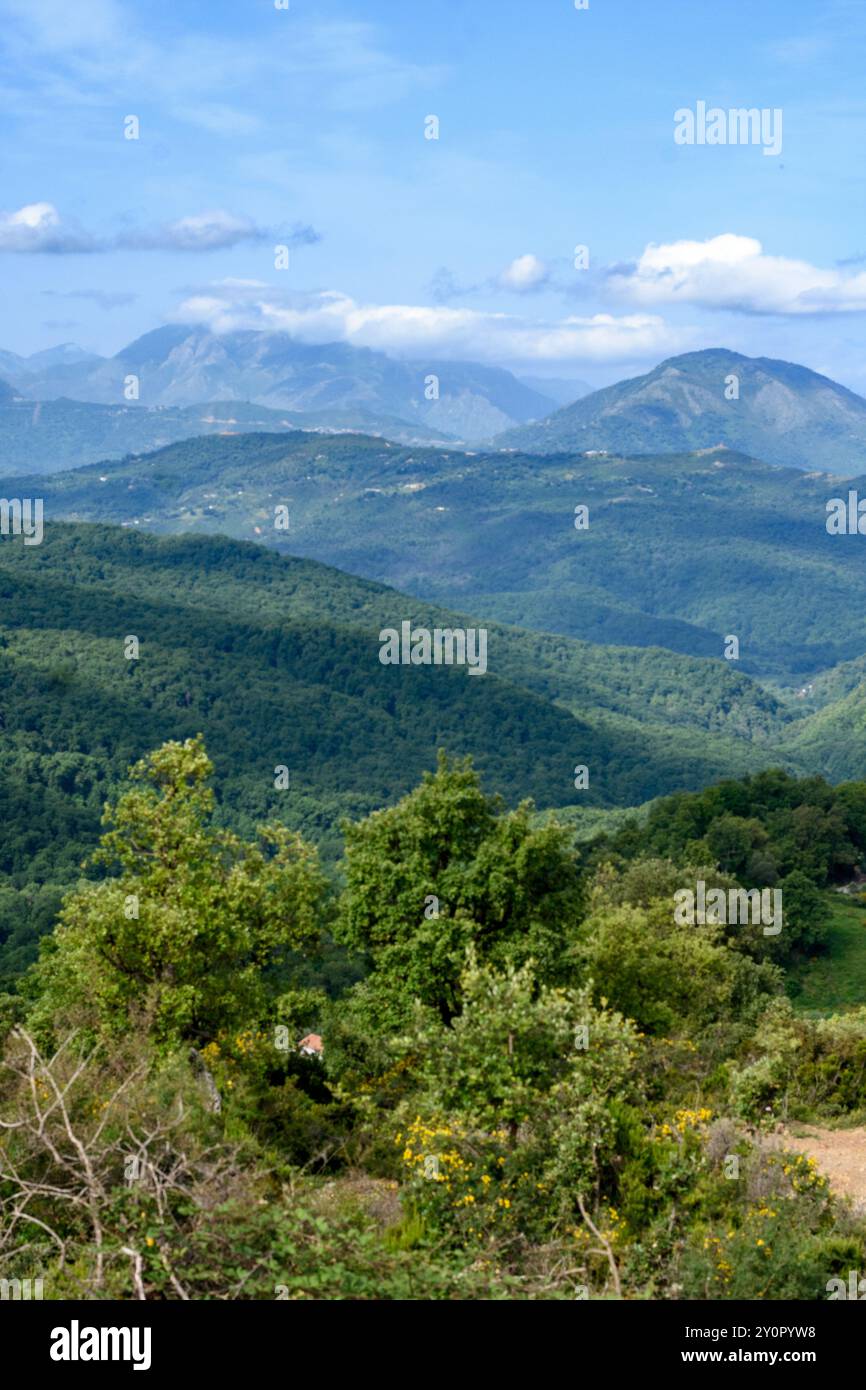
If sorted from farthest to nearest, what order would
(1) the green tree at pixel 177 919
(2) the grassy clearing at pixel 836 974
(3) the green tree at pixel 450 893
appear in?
(2) the grassy clearing at pixel 836 974 → (3) the green tree at pixel 450 893 → (1) the green tree at pixel 177 919

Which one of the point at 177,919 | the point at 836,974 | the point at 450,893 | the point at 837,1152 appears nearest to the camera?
the point at 837,1152

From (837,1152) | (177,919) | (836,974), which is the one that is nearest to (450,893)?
(177,919)

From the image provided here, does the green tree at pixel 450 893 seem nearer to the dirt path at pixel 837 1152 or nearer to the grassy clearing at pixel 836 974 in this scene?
the dirt path at pixel 837 1152

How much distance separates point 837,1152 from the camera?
57.6 feet

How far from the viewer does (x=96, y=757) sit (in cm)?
14975

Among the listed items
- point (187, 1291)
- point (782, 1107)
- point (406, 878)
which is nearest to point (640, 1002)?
point (406, 878)

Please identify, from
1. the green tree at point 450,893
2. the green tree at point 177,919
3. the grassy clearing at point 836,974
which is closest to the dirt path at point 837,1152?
the green tree at point 450,893

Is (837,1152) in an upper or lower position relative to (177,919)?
lower

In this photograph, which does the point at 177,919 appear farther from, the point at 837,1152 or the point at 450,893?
the point at 837,1152

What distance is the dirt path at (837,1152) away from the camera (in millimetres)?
15969

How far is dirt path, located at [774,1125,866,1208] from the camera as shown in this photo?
15969mm

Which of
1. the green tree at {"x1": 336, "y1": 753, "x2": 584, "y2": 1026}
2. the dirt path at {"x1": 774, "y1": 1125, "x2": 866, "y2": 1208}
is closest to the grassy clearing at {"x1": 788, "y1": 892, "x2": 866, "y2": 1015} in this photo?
the green tree at {"x1": 336, "y1": 753, "x2": 584, "y2": 1026}
